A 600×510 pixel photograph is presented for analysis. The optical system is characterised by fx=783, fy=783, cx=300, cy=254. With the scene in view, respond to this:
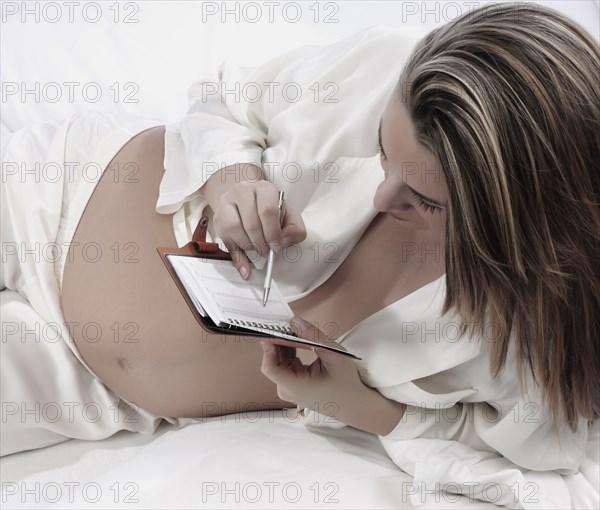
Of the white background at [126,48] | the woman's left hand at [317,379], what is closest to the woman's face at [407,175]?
the woman's left hand at [317,379]

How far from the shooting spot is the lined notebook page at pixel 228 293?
790 mm

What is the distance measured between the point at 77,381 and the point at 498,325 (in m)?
0.63

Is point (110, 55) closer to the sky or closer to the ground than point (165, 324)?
closer to the sky

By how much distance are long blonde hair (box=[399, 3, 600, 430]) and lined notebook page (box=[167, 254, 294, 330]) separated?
21 centimetres

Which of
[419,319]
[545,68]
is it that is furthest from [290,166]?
[545,68]

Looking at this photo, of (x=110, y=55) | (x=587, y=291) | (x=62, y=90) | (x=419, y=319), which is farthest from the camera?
(x=110, y=55)

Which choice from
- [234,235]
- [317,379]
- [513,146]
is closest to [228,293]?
[234,235]

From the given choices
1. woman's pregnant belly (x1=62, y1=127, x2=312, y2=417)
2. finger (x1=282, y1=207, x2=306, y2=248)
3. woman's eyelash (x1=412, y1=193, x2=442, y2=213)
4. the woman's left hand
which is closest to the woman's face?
woman's eyelash (x1=412, y1=193, x2=442, y2=213)

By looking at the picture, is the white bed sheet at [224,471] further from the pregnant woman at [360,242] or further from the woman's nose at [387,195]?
the woman's nose at [387,195]

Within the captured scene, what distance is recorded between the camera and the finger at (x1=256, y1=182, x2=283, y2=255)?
92 cm

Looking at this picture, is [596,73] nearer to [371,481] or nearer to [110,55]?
[371,481]

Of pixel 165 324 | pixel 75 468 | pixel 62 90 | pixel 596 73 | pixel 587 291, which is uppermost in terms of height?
pixel 596 73

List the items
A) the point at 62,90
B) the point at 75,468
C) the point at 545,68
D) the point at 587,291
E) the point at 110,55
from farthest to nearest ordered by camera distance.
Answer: the point at 110,55, the point at 62,90, the point at 75,468, the point at 587,291, the point at 545,68

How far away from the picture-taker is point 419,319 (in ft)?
3.39
